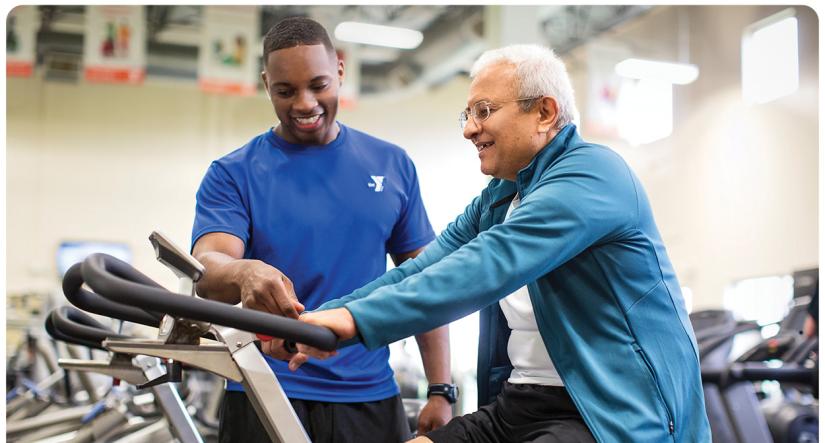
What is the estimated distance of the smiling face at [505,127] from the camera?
1.93 metres

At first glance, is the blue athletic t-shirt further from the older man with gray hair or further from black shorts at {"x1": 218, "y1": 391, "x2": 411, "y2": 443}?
the older man with gray hair

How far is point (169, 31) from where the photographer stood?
1336 cm

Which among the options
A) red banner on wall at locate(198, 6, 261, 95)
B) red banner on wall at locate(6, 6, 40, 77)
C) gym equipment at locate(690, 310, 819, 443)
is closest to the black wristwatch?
gym equipment at locate(690, 310, 819, 443)

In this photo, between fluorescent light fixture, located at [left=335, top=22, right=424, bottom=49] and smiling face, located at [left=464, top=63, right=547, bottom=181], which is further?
fluorescent light fixture, located at [left=335, top=22, right=424, bottom=49]

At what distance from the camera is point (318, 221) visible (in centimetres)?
238

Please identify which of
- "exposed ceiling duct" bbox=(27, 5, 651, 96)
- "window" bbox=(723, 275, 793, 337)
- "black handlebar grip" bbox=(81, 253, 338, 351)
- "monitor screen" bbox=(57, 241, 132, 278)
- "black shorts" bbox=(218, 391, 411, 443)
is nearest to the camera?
"black handlebar grip" bbox=(81, 253, 338, 351)

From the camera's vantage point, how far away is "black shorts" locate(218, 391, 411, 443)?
2320 mm

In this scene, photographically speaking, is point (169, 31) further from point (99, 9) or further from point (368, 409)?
point (368, 409)

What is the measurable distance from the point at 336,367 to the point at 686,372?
959 mm

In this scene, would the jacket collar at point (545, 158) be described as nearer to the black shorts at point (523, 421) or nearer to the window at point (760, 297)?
the black shorts at point (523, 421)

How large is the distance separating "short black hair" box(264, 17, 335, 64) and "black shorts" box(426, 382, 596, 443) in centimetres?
104

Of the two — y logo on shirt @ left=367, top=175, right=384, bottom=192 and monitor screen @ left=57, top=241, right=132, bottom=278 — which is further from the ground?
y logo on shirt @ left=367, top=175, right=384, bottom=192

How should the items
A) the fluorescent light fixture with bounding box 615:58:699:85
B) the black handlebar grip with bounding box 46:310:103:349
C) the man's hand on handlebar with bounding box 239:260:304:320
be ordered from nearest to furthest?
1. the man's hand on handlebar with bounding box 239:260:304:320
2. the black handlebar grip with bounding box 46:310:103:349
3. the fluorescent light fixture with bounding box 615:58:699:85

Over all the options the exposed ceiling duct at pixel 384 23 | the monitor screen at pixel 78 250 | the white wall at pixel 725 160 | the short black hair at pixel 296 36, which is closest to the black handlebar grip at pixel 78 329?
the short black hair at pixel 296 36
